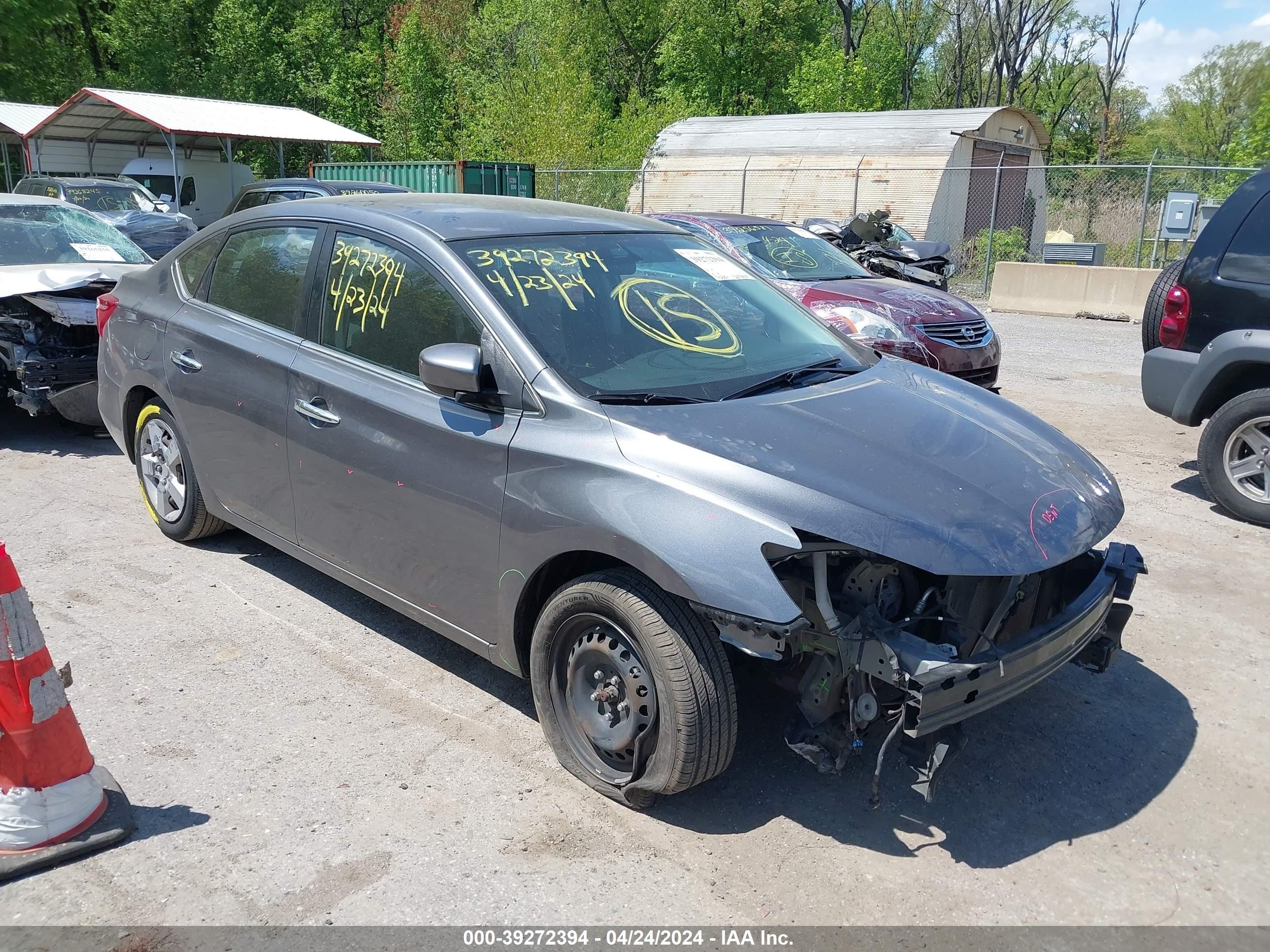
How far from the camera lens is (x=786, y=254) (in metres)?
9.69

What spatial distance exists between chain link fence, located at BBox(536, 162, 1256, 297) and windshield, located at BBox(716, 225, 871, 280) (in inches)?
483

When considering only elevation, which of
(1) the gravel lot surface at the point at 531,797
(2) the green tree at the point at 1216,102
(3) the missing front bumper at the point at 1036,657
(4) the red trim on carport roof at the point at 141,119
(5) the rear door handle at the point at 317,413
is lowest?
(1) the gravel lot surface at the point at 531,797

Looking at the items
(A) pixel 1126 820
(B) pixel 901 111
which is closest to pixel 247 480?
(A) pixel 1126 820

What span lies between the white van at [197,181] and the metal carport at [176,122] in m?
0.68

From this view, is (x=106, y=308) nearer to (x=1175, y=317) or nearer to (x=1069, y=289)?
(x=1175, y=317)

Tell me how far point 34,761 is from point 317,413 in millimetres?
1623

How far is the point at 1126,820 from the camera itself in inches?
130

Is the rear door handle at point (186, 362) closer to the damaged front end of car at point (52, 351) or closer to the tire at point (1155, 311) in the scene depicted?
the damaged front end of car at point (52, 351)

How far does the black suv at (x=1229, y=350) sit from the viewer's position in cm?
611

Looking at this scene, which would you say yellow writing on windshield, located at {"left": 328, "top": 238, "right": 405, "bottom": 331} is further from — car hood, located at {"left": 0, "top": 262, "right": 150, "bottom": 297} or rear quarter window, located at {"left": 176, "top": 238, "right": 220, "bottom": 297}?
car hood, located at {"left": 0, "top": 262, "right": 150, "bottom": 297}

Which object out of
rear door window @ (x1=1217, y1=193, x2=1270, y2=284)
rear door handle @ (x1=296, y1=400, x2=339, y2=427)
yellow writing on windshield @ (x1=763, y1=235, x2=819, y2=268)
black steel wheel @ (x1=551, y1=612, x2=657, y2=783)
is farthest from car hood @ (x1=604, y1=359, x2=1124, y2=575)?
yellow writing on windshield @ (x1=763, y1=235, x2=819, y2=268)

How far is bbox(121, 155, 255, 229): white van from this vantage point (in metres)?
27.8

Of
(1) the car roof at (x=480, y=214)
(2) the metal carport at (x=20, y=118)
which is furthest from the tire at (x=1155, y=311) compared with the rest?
(2) the metal carport at (x=20, y=118)

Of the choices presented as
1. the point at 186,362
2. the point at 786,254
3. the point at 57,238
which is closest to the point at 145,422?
the point at 186,362
